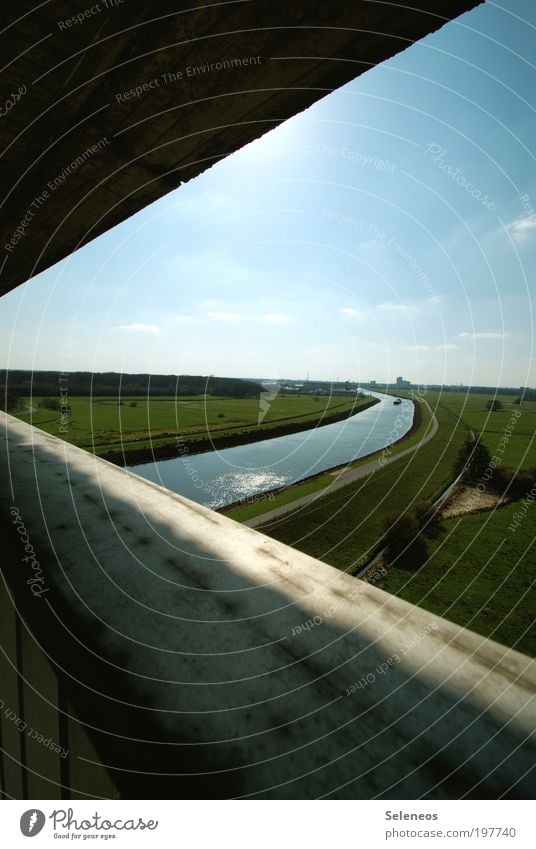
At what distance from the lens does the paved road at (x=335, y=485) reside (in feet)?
71.4

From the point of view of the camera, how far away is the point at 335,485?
2942 cm

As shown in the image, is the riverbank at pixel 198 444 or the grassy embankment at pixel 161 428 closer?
the riverbank at pixel 198 444

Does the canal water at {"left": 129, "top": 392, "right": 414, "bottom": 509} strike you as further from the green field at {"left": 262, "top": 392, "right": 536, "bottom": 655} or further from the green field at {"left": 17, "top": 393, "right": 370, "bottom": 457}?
the green field at {"left": 262, "top": 392, "right": 536, "bottom": 655}

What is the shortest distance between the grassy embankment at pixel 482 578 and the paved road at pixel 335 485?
26.2 feet

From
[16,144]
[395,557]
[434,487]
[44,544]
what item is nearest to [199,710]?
[44,544]

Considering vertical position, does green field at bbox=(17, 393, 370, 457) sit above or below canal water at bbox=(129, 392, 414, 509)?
above

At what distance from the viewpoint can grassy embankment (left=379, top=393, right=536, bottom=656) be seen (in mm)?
12653

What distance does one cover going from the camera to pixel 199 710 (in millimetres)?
666

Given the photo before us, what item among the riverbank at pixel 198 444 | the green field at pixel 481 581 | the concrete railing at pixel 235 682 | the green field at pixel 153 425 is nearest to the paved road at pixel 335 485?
the green field at pixel 481 581

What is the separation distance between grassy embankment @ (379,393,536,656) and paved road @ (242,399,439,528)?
26.2ft

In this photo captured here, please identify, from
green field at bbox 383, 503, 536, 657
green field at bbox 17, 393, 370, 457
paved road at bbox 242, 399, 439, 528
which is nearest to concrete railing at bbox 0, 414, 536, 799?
green field at bbox 383, 503, 536, 657
